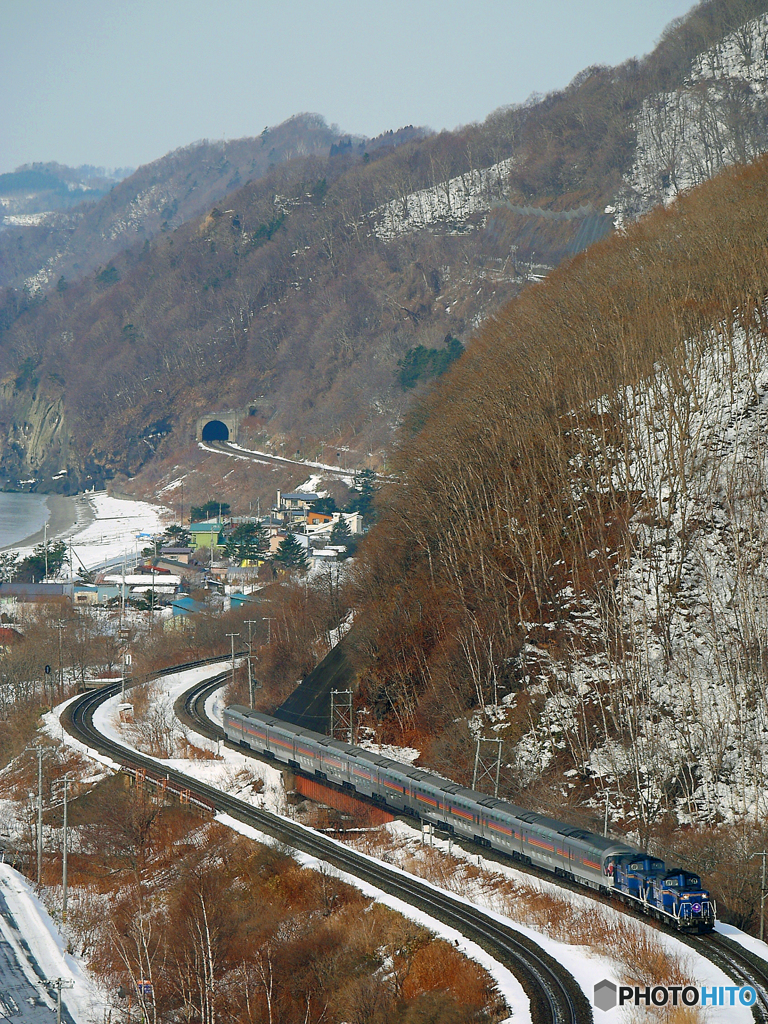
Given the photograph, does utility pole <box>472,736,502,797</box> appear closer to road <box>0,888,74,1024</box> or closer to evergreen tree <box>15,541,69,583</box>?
road <box>0,888,74,1024</box>

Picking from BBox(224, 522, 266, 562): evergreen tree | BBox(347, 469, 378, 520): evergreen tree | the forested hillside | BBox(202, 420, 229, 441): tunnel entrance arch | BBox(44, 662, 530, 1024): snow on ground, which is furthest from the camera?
BBox(202, 420, 229, 441): tunnel entrance arch

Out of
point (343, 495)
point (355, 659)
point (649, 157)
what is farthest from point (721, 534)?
point (649, 157)

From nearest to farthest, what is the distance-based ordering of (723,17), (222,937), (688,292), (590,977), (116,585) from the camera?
(590,977) → (222,937) → (688,292) → (116,585) → (723,17)


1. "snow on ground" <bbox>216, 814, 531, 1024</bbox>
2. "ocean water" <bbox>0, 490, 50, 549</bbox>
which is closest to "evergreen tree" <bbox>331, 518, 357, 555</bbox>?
"ocean water" <bbox>0, 490, 50, 549</bbox>

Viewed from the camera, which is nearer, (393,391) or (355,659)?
(355,659)

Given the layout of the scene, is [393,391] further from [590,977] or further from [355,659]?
[590,977]

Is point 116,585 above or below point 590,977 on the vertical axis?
below
